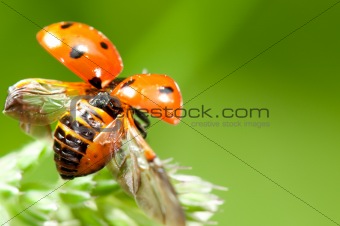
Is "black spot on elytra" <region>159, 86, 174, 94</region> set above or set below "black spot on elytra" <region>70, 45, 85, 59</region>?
below

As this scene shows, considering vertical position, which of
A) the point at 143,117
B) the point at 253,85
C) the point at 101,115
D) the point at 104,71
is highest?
the point at 253,85

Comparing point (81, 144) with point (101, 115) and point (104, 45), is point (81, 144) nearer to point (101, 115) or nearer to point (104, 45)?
point (101, 115)

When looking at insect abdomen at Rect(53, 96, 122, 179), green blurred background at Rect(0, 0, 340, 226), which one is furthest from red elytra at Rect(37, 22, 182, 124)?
green blurred background at Rect(0, 0, 340, 226)

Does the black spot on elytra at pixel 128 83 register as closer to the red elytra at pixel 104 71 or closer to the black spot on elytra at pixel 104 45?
the red elytra at pixel 104 71

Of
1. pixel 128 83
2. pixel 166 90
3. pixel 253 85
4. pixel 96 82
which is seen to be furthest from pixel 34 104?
pixel 253 85

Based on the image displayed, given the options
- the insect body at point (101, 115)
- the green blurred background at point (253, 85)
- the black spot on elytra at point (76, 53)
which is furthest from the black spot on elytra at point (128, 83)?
the green blurred background at point (253, 85)

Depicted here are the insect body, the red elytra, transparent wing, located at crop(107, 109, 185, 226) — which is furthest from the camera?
the red elytra

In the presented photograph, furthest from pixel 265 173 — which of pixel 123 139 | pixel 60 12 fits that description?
pixel 123 139

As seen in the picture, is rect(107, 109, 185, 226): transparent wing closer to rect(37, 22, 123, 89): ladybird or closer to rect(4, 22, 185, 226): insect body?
rect(4, 22, 185, 226): insect body

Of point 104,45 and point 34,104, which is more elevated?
point 104,45
